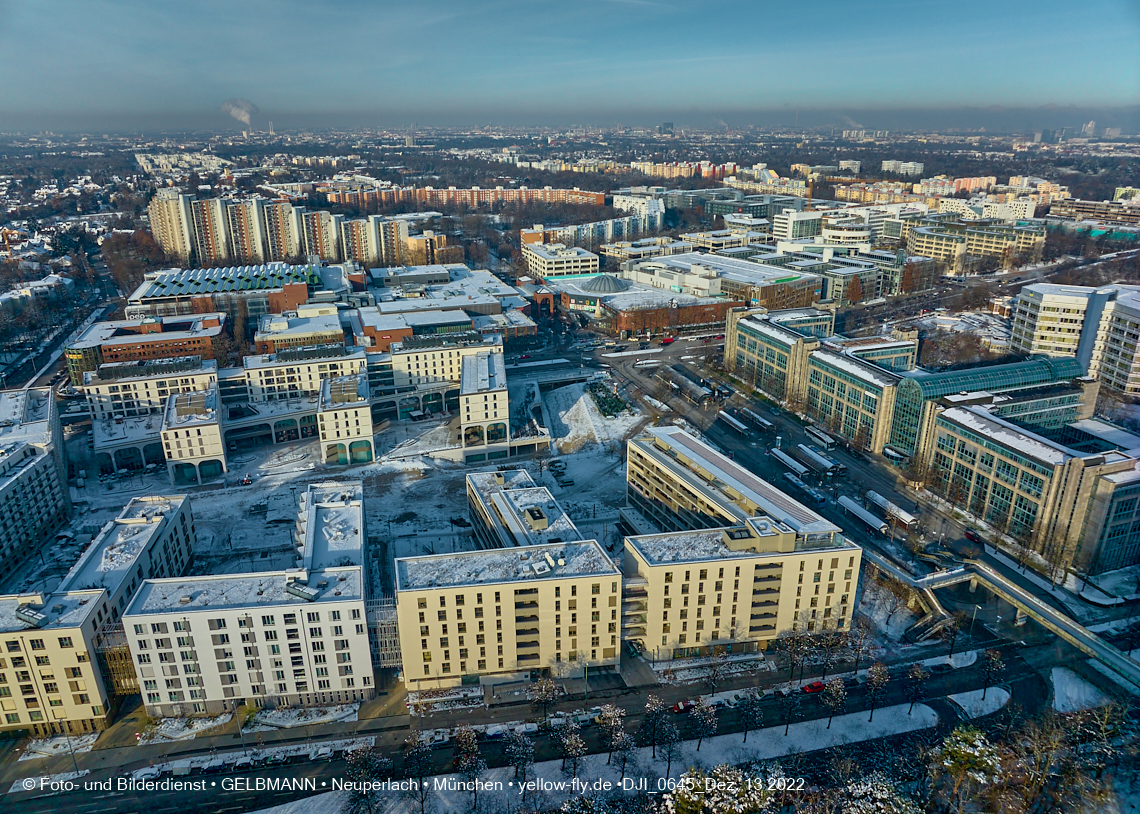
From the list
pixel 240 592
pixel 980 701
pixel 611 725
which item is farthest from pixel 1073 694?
pixel 240 592

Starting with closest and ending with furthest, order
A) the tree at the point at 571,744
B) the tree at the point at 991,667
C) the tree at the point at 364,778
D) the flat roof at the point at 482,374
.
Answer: the tree at the point at 364,778, the tree at the point at 571,744, the tree at the point at 991,667, the flat roof at the point at 482,374

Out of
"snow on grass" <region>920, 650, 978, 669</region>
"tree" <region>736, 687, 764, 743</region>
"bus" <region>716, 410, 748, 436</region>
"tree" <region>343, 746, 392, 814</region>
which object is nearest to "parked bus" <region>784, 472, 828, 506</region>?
"bus" <region>716, 410, 748, 436</region>

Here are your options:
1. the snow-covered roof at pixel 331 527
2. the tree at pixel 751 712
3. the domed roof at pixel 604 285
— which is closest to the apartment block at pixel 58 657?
the snow-covered roof at pixel 331 527

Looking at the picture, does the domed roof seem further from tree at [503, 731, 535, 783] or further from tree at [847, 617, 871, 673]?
tree at [503, 731, 535, 783]

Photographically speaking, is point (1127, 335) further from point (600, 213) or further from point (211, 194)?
point (211, 194)

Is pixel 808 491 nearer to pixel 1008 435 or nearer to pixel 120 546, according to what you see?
pixel 1008 435

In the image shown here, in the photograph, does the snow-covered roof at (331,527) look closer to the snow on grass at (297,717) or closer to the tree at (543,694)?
the snow on grass at (297,717)
